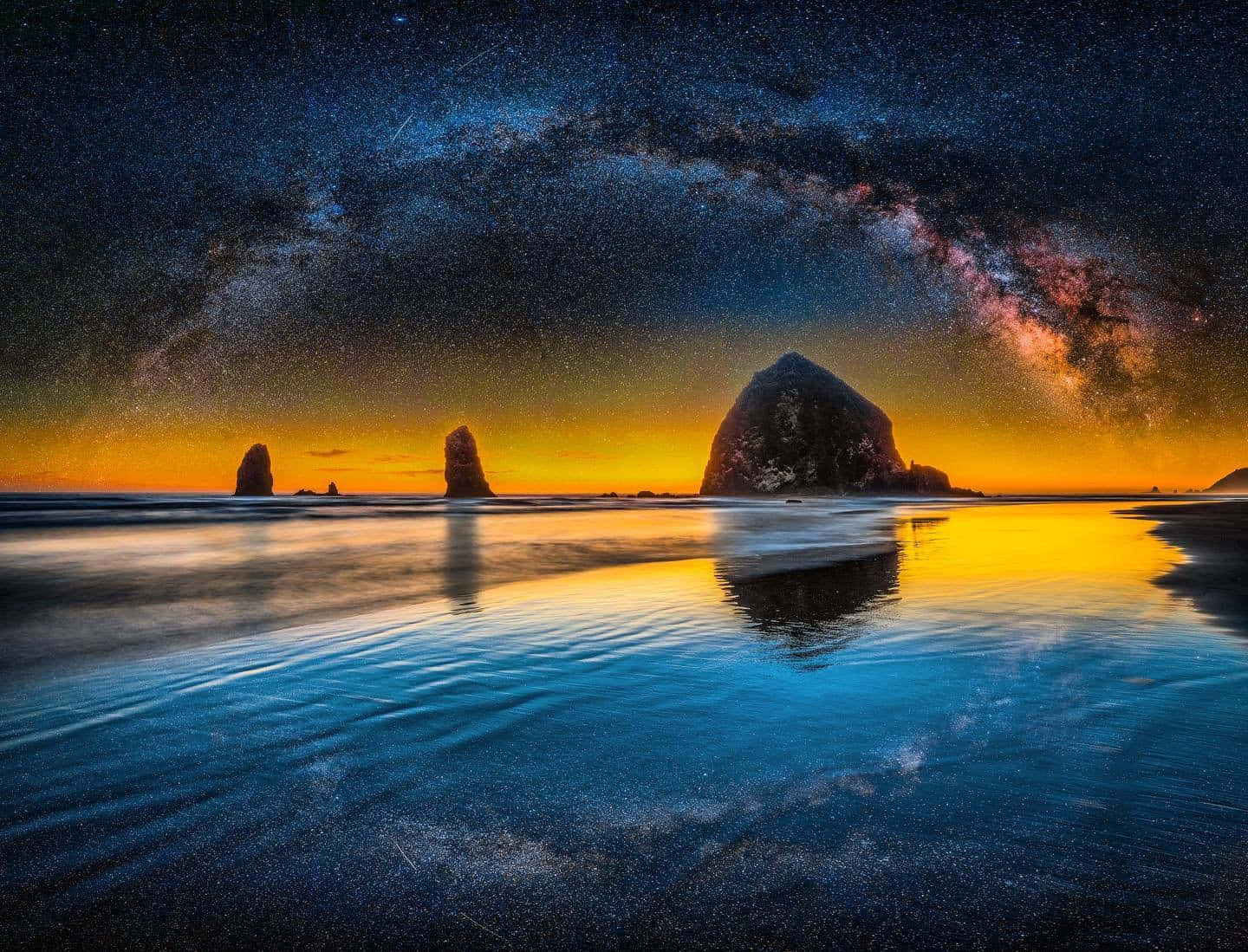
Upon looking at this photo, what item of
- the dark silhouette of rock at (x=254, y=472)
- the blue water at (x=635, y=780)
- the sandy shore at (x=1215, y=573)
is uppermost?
the dark silhouette of rock at (x=254, y=472)

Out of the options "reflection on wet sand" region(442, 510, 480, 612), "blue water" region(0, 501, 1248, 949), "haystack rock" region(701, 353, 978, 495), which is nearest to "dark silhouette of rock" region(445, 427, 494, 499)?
"haystack rock" region(701, 353, 978, 495)

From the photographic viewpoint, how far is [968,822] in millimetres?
2553

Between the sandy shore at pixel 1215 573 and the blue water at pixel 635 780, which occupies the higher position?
the blue water at pixel 635 780

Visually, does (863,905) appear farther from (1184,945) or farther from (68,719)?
(68,719)

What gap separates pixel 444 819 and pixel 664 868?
965 millimetres

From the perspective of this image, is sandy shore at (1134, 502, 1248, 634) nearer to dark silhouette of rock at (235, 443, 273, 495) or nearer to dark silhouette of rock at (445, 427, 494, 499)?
dark silhouette of rock at (445, 427, 494, 499)

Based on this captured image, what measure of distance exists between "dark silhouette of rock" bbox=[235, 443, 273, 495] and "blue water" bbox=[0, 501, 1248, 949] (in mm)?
142360

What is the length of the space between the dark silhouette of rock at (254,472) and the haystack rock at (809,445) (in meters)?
96.0

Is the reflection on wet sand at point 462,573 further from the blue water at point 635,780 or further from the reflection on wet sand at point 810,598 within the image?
the reflection on wet sand at point 810,598

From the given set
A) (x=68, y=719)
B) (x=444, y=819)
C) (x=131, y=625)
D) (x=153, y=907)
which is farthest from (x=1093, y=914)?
(x=131, y=625)

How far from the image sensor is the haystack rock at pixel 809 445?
13538cm

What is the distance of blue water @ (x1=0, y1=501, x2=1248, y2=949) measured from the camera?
79.5 inches

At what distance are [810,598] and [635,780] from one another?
21.8 ft

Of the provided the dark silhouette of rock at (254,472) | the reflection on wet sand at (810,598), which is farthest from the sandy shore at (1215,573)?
the dark silhouette of rock at (254,472)
